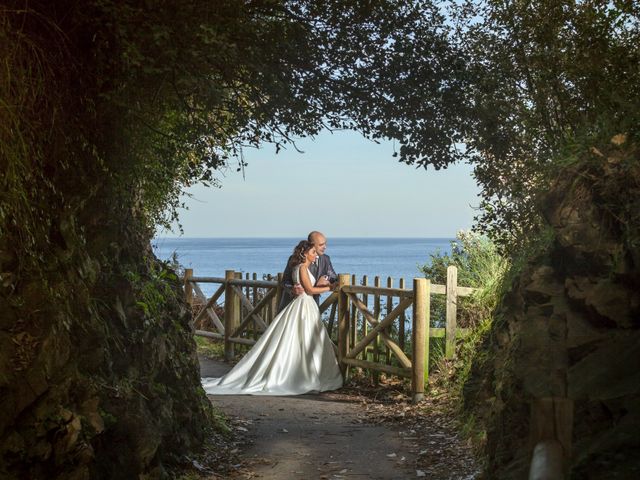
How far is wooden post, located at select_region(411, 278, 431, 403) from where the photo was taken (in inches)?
413

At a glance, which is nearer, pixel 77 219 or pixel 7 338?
pixel 7 338

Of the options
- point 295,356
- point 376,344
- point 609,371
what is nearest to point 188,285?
point 295,356

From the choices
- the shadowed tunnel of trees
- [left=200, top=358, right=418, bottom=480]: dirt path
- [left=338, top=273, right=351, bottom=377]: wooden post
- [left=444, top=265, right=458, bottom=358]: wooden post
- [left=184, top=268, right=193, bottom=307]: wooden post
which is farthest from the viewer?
[left=184, top=268, right=193, bottom=307]: wooden post

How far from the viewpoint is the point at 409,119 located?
7.45 m

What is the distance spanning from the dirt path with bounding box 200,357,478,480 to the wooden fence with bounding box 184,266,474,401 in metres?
0.59

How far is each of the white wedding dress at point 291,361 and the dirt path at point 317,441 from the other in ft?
1.80

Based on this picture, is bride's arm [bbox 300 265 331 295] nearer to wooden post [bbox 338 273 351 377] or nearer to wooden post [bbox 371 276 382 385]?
wooden post [bbox 338 273 351 377]

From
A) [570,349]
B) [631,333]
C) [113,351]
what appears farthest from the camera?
[113,351]

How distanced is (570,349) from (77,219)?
11.0ft

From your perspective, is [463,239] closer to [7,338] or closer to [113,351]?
[113,351]

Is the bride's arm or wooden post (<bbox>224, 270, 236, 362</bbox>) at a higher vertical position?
the bride's arm

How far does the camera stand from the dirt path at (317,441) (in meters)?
7.30

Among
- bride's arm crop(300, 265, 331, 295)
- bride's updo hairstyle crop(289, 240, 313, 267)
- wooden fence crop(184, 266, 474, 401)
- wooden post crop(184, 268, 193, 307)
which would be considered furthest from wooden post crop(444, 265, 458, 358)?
wooden post crop(184, 268, 193, 307)

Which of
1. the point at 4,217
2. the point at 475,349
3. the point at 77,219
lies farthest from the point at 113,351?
the point at 475,349
